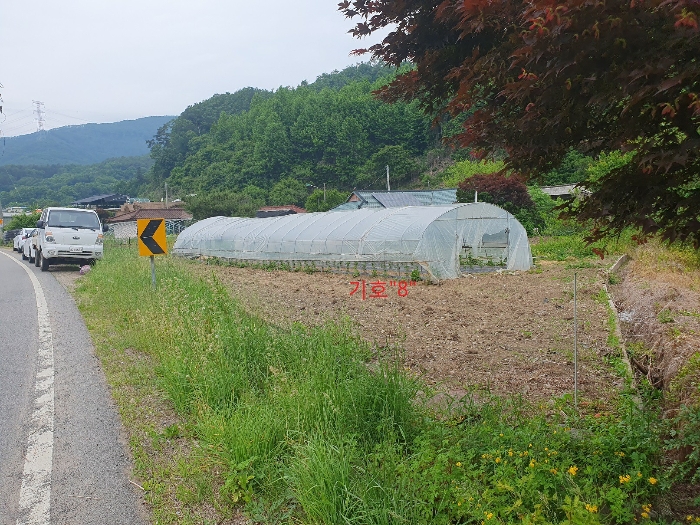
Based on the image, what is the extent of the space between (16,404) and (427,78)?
16.0 ft

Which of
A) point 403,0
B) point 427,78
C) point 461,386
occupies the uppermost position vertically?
point 403,0

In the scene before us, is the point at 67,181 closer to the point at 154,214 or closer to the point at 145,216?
the point at 154,214

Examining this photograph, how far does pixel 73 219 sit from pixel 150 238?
32.5 feet

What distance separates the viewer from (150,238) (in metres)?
10.7

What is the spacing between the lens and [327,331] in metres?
5.49

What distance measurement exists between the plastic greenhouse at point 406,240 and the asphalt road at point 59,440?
1047cm

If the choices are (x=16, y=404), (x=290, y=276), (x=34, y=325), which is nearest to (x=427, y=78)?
(x=16, y=404)

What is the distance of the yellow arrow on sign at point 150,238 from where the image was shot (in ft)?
34.8

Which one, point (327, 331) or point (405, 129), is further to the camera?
point (405, 129)

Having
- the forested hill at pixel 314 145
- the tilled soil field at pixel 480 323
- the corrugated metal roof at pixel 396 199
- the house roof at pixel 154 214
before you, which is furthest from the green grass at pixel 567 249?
the house roof at pixel 154 214

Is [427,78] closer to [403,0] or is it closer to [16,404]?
[403,0]

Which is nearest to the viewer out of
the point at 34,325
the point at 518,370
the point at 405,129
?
the point at 518,370

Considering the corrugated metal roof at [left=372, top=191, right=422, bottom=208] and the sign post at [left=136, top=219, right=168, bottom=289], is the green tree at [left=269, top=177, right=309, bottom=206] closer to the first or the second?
the corrugated metal roof at [left=372, top=191, right=422, bottom=208]

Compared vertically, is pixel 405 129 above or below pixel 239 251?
above
